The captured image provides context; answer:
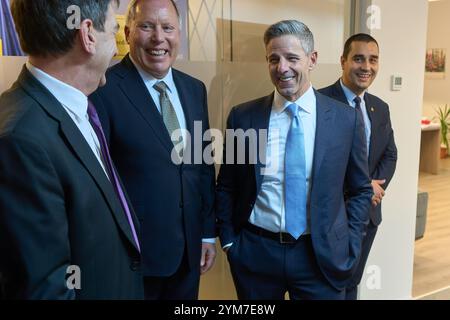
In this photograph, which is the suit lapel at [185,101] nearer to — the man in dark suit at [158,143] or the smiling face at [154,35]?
the man in dark suit at [158,143]

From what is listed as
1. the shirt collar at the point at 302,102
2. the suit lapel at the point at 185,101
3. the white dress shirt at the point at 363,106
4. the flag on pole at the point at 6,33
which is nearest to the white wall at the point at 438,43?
the white dress shirt at the point at 363,106

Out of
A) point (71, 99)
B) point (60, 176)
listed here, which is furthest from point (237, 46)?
point (60, 176)

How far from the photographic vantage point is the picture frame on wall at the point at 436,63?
9.01 metres

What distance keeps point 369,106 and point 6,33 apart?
189 centimetres

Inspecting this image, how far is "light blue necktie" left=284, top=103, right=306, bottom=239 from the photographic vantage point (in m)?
1.62

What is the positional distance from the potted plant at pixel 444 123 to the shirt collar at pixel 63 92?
28.3 ft

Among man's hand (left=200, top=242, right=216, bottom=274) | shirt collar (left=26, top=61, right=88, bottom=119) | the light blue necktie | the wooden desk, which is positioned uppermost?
shirt collar (left=26, top=61, right=88, bottom=119)

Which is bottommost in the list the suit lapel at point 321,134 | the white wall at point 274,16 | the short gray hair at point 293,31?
the suit lapel at point 321,134

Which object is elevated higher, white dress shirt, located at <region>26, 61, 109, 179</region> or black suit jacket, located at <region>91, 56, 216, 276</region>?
white dress shirt, located at <region>26, 61, 109, 179</region>

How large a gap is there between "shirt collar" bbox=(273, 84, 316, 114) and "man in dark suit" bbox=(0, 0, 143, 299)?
772mm

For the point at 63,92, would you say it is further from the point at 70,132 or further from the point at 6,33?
the point at 6,33

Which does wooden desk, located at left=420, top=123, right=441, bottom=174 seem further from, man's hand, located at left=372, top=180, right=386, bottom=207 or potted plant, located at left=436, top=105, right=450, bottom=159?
man's hand, located at left=372, top=180, right=386, bottom=207

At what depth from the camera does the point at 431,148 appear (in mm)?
7738

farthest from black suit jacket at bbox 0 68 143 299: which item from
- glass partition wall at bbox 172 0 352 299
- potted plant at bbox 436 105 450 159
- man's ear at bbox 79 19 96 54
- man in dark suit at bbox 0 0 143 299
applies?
potted plant at bbox 436 105 450 159
